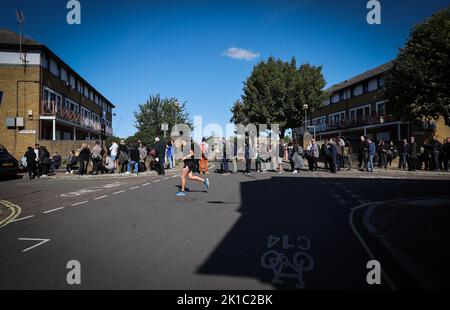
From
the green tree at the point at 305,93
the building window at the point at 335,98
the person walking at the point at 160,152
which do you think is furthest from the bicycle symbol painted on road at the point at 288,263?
the building window at the point at 335,98

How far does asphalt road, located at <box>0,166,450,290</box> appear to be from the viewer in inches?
132

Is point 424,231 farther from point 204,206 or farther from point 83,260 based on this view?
point 83,260

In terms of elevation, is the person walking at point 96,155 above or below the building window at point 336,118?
below

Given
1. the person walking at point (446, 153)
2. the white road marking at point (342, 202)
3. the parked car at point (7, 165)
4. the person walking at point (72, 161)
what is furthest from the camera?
the person walking at point (72, 161)

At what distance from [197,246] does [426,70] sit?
2611 cm

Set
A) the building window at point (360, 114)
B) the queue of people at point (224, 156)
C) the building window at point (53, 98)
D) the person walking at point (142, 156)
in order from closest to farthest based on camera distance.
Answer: the queue of people at point (224, 156) → the person walking at point (142, 156) → the building window at point (53, 98) → the building window at point (360, 114)

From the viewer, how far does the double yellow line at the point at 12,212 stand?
21.2 feet

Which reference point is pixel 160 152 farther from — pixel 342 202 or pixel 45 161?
pixel 342 202

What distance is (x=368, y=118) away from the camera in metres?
40.2

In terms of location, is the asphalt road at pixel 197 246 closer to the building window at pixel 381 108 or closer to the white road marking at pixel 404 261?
the white road marking at pixel 404 261

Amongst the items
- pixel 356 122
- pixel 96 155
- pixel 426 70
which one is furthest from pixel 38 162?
pixel 356 122

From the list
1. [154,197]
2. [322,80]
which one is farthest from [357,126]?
[154,197]

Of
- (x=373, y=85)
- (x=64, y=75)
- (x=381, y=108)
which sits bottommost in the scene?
(x=381, y=108)
